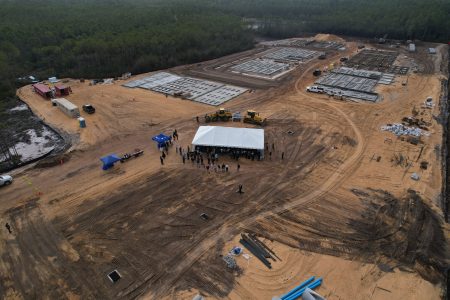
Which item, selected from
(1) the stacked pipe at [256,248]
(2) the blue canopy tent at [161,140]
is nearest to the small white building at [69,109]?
(2) the blue canopy tent at [161,140]

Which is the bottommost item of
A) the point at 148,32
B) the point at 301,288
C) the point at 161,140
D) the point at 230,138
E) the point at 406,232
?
the point at 406,232

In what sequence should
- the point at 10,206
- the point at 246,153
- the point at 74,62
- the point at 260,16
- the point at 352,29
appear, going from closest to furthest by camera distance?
the point at 10,206 → the point at 246,153 → the point at 74,62 → the point at 352,29 → the point at 260,16

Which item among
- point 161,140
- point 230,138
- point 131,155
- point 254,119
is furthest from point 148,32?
point 230,138

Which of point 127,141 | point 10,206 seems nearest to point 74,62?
point 127,141

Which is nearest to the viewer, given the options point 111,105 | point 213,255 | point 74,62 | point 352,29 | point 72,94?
point 213,255

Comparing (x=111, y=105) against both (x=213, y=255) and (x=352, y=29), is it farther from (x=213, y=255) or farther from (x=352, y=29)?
(x=352, y=29)

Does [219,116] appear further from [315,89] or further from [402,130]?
[402,130]
